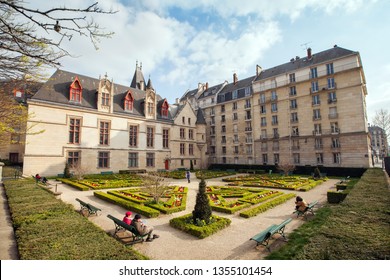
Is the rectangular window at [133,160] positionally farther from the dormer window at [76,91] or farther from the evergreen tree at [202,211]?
the evergreen tree at [202,211]

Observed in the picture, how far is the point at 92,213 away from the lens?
1003 centimetres

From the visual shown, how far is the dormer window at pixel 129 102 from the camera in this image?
31.7 metres

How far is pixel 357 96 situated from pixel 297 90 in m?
8.55

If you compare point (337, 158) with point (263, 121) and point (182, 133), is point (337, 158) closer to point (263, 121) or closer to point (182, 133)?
point (263, 121)

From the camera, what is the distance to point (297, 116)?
3397 cm

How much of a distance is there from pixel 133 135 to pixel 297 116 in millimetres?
28395

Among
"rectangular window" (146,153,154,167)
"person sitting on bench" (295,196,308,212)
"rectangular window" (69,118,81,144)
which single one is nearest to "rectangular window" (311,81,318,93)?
"person sitting on bench" (295,196,308,212)

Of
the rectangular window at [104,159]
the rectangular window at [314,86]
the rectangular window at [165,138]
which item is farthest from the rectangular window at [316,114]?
the rectangular window at [104,159]

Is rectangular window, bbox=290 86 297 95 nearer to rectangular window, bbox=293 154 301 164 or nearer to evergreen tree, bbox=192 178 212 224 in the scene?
rectangular window, bbox=293 154 301 164

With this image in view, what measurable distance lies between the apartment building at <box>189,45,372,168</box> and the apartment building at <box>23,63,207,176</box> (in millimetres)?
8735

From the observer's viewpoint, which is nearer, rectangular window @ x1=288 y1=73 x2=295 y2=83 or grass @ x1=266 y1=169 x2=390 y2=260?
grass @ x1=266 y1=169 x2=390 y2=260

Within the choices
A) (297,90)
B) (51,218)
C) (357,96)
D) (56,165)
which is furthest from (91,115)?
(357,96)

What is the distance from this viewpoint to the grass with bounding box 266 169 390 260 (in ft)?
13.6
